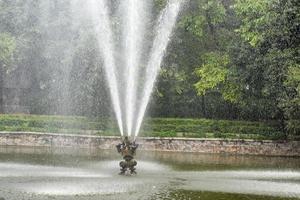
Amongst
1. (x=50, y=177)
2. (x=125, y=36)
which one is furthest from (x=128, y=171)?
(x=125, y=36)

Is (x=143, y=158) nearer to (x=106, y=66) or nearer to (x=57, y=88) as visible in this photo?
(x=106, y=66)

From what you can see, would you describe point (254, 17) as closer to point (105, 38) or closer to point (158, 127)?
point (158, 127)

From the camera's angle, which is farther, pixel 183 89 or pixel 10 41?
pixel 183 89

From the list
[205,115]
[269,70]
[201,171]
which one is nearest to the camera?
[201,171]

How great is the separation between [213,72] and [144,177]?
76.9ft

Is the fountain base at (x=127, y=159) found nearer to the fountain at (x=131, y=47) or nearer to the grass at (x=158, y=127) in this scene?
the fountain at (x=131, y=47)

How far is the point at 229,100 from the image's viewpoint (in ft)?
153

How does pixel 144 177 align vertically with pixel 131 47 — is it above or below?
below

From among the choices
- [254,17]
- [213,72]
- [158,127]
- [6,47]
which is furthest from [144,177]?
[6,47]

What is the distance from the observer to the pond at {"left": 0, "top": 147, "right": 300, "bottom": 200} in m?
19.1

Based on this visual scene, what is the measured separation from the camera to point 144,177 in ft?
76.2

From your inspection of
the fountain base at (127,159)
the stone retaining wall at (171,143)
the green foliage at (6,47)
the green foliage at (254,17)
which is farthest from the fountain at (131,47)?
the fountain base at (127,159)

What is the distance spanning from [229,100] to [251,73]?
17.8 feet

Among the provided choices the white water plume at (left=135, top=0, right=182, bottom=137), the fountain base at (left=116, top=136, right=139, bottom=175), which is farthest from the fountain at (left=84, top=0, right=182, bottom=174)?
the fountain base at (left=116, top=136, right=139, bottom=175)
